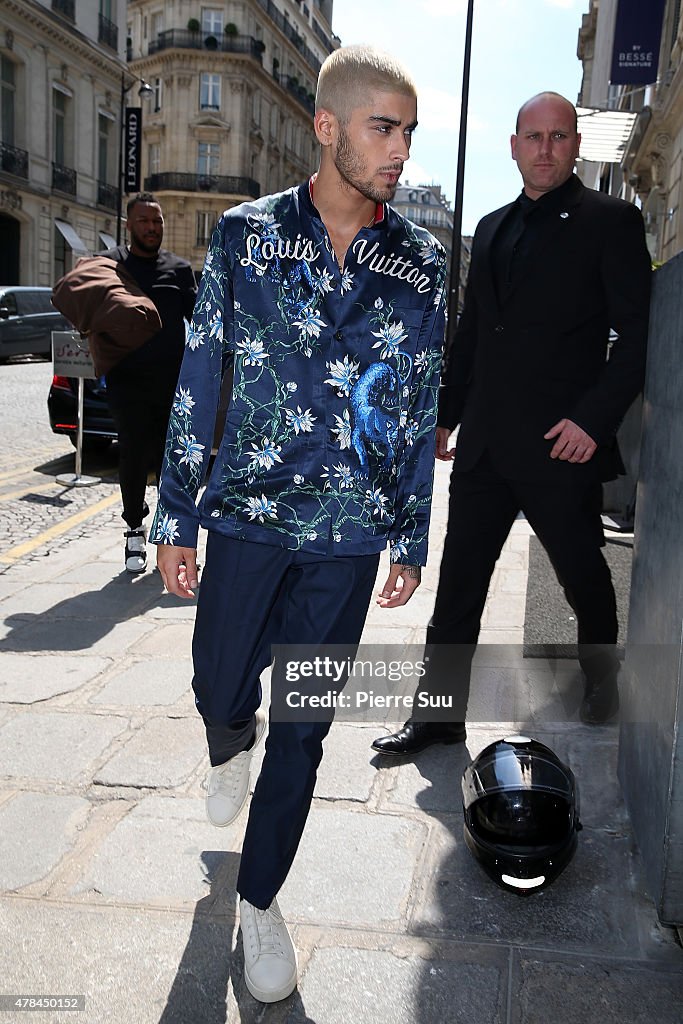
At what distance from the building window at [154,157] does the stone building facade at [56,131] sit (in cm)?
1842

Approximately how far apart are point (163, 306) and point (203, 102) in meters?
57.7

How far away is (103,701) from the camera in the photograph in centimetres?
377

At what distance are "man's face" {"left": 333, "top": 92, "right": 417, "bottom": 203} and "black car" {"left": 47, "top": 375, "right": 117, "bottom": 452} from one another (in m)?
7.55

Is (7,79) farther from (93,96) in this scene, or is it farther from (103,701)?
(103,701)

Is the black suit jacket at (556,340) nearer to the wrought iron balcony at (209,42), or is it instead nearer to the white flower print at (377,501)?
the white flower print at (377,501)

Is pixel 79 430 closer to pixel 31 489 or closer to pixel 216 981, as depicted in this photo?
A: pixel 31 489

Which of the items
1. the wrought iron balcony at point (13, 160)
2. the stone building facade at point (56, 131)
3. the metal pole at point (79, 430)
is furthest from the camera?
the stone building facade at point (56, 131)

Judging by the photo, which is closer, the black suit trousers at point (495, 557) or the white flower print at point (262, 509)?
the white flower print at point (262, 509)

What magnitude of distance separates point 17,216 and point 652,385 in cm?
3515

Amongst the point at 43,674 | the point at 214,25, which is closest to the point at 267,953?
the point at 43,674

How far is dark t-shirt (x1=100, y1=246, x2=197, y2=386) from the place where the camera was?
5.43m

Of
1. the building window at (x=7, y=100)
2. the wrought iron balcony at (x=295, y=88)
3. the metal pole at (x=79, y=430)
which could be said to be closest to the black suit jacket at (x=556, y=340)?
the metal pole at (x=79, y=430)

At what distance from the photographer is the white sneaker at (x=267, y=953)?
6.82 feet

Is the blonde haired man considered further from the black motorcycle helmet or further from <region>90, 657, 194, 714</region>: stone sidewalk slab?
<region>90, 657, 194, 714</region>: stone sidewalk slab
